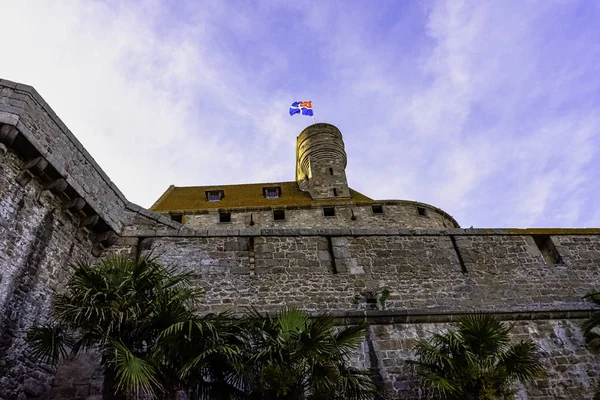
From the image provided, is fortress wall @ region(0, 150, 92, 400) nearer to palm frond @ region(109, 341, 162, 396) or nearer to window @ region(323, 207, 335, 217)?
palm frond @ region(109, 341, 162, 396)

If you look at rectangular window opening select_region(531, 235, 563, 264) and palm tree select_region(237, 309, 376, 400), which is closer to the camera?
palm tree select_region(237, 309, 376, 400)

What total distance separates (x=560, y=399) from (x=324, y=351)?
4.36 meters

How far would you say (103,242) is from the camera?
8.73 metres

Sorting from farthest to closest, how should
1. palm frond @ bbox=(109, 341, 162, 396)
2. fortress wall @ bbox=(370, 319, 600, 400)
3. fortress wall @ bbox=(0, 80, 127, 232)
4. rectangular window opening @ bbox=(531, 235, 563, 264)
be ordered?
rectangular window opening @ bbox=(531, 235, 563, 264)
fortress wall @ bbox=(370, 319, 600, 400)
fortress wall @ bbox=(0, 80, 127, 232)
palm frond @ bbox=(109, 341, 162, 396)

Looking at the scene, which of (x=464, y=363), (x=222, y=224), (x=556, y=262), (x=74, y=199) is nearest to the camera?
(x=464, y=363)

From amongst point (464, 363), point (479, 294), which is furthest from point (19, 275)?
point (479, 294)

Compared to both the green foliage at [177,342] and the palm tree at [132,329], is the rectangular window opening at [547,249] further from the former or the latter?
the palm tree at [132,329]

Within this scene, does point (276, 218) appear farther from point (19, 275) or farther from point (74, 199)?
point (19, 275)

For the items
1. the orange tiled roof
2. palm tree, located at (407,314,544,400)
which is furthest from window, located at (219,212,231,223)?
palm tree, located at (407,314,544,400)

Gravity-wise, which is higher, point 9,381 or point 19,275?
point 19,275

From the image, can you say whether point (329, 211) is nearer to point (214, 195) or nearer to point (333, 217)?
Result: point (333, 217)

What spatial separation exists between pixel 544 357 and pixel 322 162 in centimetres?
1595

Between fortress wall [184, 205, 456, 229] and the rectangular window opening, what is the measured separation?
331 inches

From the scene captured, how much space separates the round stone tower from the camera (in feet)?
71.4
